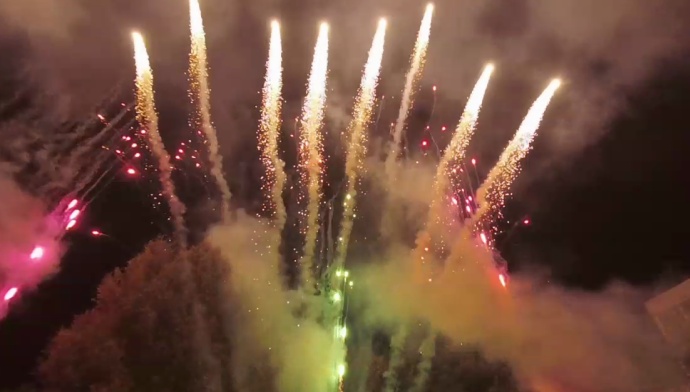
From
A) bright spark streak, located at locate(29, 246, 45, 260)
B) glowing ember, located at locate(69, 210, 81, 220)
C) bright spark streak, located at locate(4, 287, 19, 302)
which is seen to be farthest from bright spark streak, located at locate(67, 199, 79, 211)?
bright spark streak, located at locate(4, 287, 19, 302)

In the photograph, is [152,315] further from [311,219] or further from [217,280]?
[311,219]

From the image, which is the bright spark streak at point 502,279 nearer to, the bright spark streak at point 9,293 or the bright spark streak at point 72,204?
the bright spark streak at point 72,204

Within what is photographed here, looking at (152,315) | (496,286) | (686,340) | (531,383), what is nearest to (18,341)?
(152,315)

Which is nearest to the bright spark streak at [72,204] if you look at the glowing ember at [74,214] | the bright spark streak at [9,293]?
the glowing ember at [74,214]

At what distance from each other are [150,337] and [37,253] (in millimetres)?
3449

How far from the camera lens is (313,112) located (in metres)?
14.4

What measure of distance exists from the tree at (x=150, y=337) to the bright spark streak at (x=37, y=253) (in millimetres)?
2207

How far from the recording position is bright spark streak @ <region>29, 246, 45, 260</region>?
1523 centimetres

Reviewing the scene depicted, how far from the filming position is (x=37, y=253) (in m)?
15.6

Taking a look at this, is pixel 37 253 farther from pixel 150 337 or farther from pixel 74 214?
pixel 150 337

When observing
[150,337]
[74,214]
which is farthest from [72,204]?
[150,337]

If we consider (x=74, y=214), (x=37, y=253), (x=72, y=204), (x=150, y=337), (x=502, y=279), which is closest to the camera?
(x=72, y=204)

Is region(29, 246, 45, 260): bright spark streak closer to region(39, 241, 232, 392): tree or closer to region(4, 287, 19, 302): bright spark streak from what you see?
region(4, 287, 19, 302): bright spark streak

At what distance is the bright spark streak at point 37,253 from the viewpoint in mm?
15234
